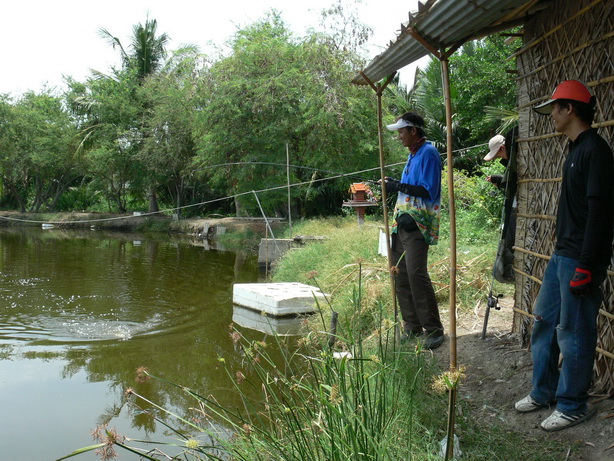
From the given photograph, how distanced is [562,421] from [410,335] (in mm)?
1601

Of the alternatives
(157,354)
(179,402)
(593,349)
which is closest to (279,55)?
(157,354)

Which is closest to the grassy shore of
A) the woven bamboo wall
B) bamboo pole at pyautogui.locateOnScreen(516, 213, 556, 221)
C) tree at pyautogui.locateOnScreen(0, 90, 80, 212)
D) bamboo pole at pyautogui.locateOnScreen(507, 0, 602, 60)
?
the woven bamboo wall

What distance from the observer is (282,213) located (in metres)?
20.0

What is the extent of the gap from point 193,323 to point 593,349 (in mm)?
5406

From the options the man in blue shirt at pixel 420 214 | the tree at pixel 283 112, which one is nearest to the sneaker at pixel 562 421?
the man in blue shirt at pixel 420 214

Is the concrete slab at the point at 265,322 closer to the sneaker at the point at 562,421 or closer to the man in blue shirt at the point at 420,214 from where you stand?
the man in blue shirt at the point at 420,214

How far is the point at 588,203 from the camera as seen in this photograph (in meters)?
2.59

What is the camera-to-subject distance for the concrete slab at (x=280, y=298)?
6.91 meters

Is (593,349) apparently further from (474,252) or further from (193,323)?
(193,323)

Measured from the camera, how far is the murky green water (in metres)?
4.41

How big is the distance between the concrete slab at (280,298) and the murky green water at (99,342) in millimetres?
351

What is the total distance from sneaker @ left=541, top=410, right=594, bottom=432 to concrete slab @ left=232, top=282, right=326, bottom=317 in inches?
150

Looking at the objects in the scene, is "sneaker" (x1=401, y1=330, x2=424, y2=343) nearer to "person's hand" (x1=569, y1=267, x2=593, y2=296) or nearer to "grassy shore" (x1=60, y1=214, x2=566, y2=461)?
"grassy shore" (x1=60, y1=214, x2=566, y2=461)

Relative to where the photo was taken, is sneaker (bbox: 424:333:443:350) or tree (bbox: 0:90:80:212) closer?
sneaker (bbox: 424:333:443:350)
